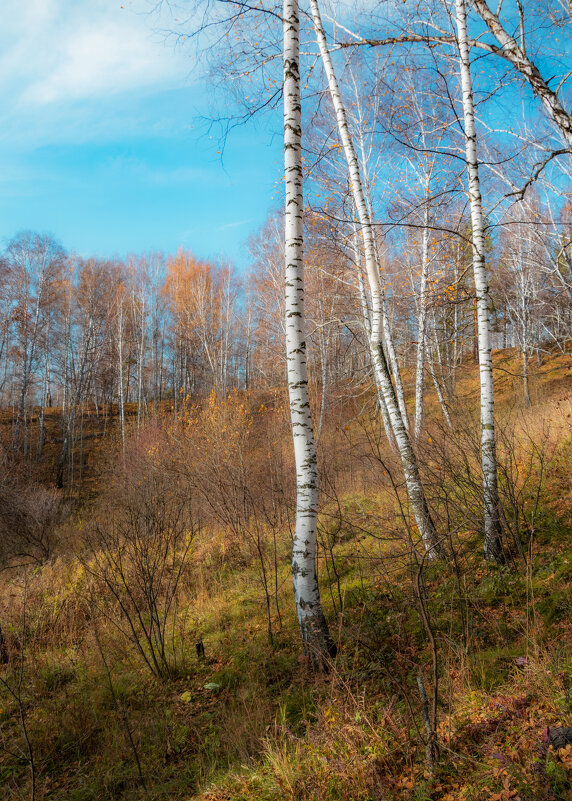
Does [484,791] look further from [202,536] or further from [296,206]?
[202,536]

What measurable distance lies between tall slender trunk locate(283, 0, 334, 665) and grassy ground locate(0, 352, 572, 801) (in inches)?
11.3

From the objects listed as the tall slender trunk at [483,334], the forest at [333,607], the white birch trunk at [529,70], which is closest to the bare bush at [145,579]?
the forest at [333,607]

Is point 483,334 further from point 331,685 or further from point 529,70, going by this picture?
point 331,685

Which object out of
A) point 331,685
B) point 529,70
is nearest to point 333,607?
point 331,685

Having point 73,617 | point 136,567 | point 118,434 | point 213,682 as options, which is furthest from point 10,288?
Result: point 213,682

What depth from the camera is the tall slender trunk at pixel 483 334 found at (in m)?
4.56

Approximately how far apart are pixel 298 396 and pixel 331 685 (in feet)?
7.28

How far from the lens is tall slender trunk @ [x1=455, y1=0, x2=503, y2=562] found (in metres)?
4.56

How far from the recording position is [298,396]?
3906 mm

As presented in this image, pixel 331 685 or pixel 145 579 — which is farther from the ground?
pixel 145 579

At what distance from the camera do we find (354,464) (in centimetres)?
1080

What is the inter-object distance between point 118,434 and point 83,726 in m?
20.1

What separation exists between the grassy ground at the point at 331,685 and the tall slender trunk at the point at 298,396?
0.94ft

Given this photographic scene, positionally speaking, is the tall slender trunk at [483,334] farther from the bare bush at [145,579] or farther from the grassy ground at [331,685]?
the bare bush at [145,579]
